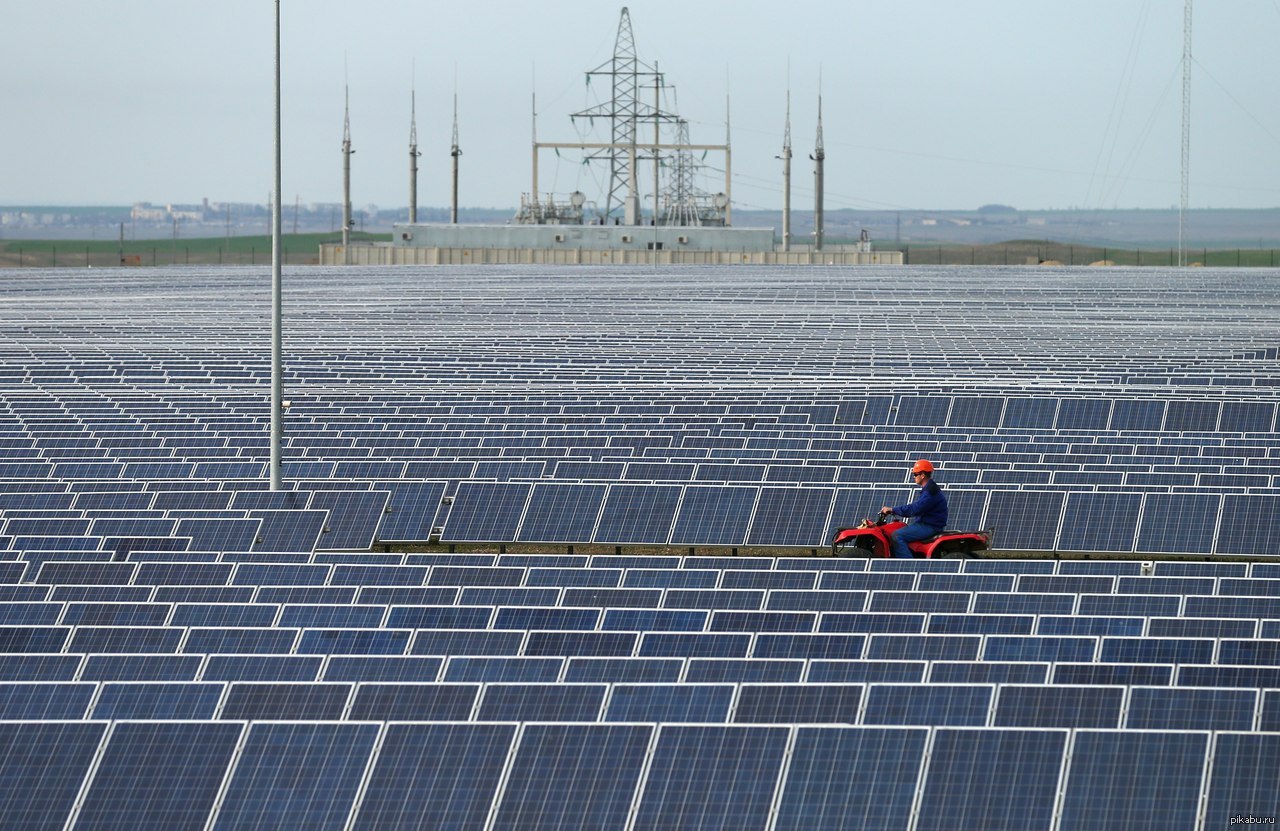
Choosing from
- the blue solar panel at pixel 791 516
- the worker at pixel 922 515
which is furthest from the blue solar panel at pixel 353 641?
the blue solar panel at pixel 791 516

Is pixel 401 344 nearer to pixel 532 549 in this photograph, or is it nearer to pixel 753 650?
pixel 532 549

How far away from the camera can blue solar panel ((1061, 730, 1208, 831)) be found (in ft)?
30.5

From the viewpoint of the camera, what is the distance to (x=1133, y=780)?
939cm

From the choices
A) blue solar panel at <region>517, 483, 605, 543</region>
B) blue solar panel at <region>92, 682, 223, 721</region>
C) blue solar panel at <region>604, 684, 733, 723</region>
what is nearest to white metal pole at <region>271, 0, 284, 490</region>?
blue solar panel at <region>517, 483, 605, 543</region>

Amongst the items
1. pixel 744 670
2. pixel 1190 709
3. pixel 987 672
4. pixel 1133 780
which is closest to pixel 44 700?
pixel 744 670

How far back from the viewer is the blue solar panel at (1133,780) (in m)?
9.29

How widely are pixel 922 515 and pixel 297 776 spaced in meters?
8.47

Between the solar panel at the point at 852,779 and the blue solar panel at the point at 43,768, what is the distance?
3976 mm

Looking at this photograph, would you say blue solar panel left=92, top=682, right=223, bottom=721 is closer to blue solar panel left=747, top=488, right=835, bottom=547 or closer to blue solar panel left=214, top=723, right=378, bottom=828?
blue solar panel left=214, top=723, right=378, bottom=828

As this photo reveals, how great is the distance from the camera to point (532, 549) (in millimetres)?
20391

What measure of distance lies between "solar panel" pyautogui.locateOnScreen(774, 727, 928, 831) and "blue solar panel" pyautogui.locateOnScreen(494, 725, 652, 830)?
2.89 feet

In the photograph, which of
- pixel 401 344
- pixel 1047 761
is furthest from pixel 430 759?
pixel 401 344

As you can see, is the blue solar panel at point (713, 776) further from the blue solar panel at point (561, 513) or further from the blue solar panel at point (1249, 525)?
the blue solar panel at point (1249, 525)

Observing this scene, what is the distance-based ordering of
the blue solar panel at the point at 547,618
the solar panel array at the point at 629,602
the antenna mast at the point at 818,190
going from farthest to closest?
the antenna mast at the point at 818,190, the blue solar panel at the point at 547,618, the solar panel array at the point at 629,602
